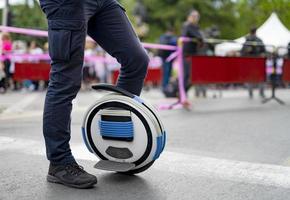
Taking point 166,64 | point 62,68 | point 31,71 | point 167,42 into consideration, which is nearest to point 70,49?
point 62,68

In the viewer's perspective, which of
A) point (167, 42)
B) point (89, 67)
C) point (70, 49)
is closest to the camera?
point (70, 49)

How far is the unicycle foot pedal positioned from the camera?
317cm

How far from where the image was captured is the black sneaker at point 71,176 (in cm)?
302

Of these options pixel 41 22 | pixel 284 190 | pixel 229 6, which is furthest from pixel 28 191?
pixel 229 6

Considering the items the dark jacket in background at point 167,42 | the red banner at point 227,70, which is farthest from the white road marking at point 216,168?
→ the dark jacket in background at point 167,42

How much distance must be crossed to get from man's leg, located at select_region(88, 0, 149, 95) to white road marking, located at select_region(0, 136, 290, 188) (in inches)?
28.2

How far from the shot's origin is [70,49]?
299cm

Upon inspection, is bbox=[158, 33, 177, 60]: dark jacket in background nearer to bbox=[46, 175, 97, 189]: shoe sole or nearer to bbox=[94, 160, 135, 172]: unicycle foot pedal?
bbox=[94, 160, 135, 172]: unicycle foot pedal

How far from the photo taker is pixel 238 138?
5.16 m

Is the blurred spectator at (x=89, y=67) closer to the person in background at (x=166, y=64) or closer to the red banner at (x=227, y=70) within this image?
the person in background at (x=166, y=64)

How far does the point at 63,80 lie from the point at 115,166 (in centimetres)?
65

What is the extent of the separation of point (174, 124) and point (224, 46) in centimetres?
1989

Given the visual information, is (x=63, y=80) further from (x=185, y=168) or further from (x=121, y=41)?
(x=185, y=168)

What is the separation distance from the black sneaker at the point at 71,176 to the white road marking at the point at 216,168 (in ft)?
2.21
